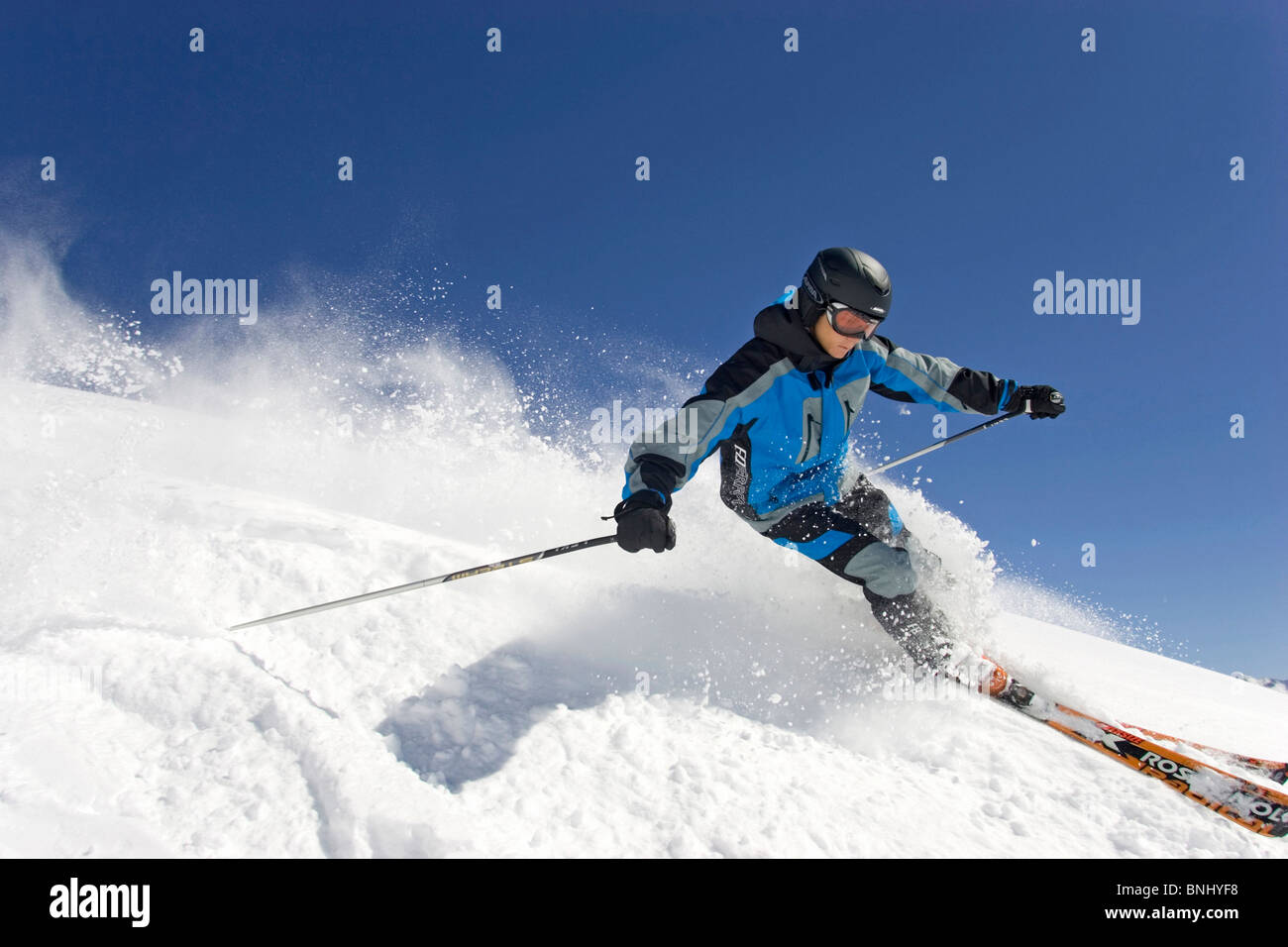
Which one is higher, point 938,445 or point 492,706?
point 938,445

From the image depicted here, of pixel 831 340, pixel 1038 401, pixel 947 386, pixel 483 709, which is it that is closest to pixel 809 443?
pixel 831 340

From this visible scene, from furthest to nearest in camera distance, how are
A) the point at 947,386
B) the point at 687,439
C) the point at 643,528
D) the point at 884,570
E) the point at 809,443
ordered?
the point at 947,386, the point at 809,443, the point at 884,570, the point at 687,439, the point at 643,528

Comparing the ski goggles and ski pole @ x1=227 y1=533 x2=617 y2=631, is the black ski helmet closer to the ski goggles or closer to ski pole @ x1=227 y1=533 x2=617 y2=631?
the ski goggles

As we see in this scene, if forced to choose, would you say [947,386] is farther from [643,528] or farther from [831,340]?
[643,528]

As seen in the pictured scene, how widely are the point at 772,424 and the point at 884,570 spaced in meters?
1.13

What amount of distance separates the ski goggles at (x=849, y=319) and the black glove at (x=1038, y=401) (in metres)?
1.85

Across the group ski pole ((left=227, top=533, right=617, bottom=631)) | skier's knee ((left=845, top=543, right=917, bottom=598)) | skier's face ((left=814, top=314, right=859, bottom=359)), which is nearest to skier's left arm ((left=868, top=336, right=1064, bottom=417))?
skier's face ((left=814, top=314, right=859, bottom=359))

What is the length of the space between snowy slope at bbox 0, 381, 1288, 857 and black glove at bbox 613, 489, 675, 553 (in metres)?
0.72

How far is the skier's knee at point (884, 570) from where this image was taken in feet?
13.0

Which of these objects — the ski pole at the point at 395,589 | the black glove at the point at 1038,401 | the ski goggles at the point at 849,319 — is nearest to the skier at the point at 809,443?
the ski goggles at the point at 849,319

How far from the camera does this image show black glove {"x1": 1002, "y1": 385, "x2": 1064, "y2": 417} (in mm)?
5039

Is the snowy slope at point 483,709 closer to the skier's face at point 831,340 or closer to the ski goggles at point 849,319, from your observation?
the skier's face at point 831,340

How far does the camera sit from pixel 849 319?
12.8ft
